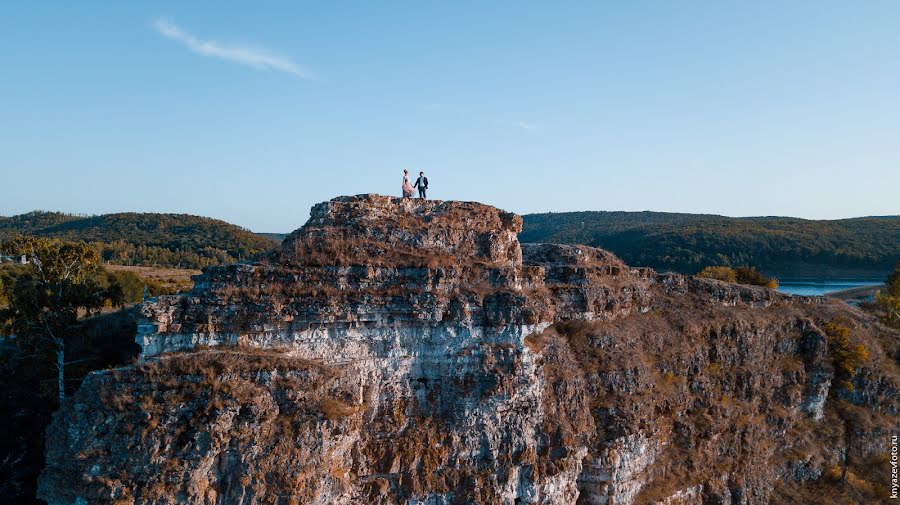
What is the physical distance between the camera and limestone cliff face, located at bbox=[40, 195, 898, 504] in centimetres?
1557

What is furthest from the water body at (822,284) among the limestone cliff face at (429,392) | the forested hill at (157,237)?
the forested hill at (157,237)

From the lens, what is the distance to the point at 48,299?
1147 inches

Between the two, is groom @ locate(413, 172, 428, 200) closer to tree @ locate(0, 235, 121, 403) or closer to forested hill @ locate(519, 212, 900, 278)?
tree @ locate(0, 235, 121, 403)

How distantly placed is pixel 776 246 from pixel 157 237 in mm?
132420

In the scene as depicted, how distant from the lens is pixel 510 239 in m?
23.6

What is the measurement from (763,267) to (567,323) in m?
101

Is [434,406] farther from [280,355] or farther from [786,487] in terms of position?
[786,487]

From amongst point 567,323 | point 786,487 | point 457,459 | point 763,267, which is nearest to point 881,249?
point 763,267

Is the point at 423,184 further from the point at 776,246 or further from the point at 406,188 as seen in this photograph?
the point at 776,246

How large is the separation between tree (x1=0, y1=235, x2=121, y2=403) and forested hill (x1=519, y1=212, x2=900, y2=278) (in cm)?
9686

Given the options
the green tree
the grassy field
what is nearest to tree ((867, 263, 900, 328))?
the green tree

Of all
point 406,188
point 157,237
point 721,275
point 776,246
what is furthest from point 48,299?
point 776,246

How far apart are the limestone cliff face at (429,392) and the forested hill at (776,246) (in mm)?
77968

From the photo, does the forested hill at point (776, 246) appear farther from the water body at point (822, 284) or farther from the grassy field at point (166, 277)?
the grassy field at point (166, 277)
